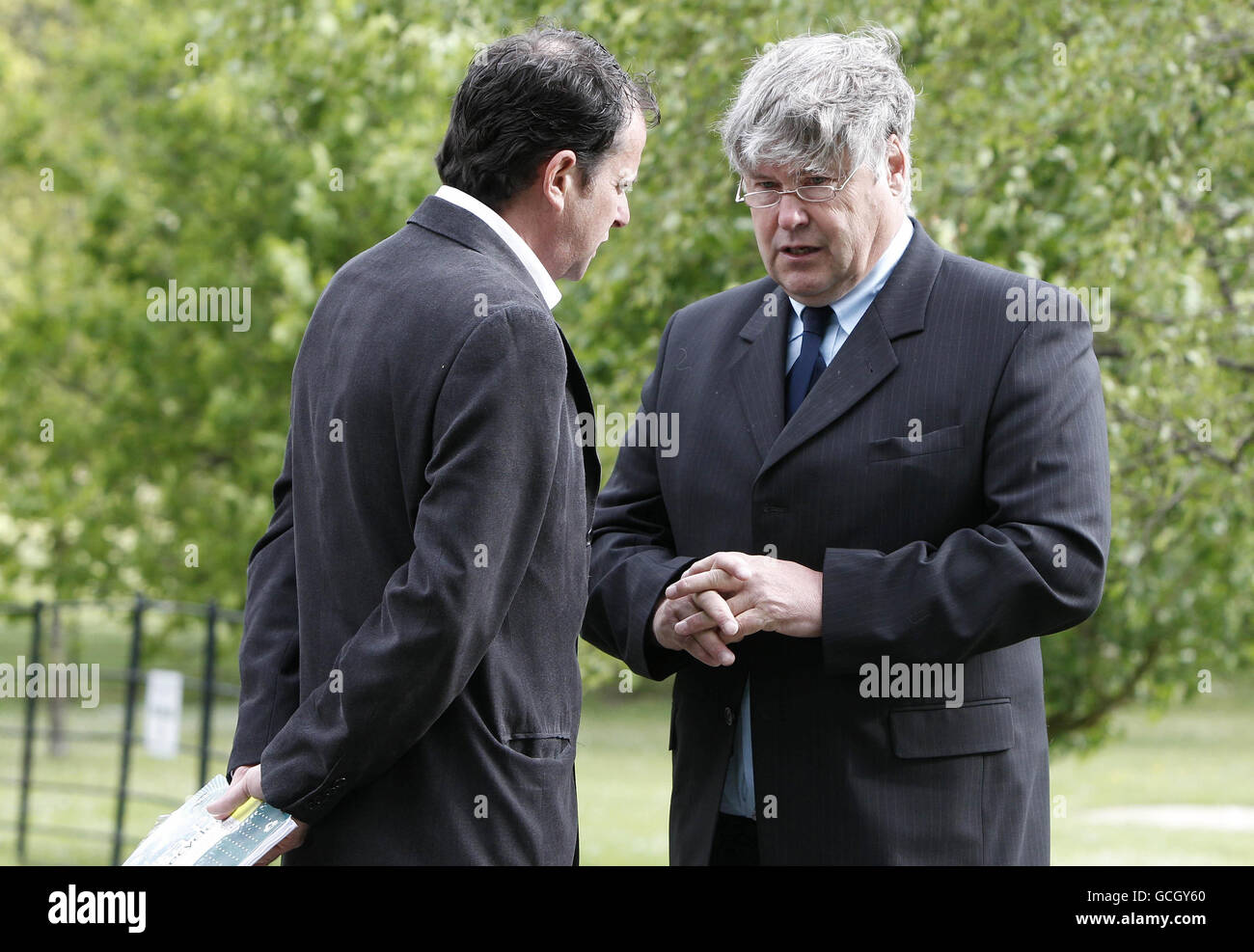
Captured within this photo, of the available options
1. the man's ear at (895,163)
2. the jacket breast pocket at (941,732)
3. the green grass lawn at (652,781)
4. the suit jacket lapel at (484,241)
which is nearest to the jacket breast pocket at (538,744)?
the suit jacket lapel at (484,241)

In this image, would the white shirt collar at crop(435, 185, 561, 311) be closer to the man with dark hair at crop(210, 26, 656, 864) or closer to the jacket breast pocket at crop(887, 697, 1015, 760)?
the man with dark hair at crop(210, 26, 656, 864)

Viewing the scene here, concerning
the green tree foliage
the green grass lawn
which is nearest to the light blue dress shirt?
the green tree foliage

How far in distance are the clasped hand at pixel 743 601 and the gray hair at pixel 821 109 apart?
0.71 metres

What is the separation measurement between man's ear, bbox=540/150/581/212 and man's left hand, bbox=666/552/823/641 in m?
0.65

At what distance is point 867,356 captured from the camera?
259 centimetres

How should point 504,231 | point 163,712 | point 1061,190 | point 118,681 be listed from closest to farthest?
point 504,231 → point 1061,190 → point 163,712 → point 118,681

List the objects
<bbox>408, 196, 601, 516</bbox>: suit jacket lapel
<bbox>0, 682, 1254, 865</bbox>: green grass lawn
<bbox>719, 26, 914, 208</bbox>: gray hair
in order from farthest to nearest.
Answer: <bbox>0, 682, 1254, 865</bbox>: green grass lawn < <bbox>719, 26, 914, 208</bbox>: gray hair < <bbox>408, 196, 601, 516</bbox>: suit jacket lapel

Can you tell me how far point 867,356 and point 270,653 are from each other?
1.16 meters

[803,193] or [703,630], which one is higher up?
[803,193]

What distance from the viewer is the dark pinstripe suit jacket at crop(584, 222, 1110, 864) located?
7.81 ft

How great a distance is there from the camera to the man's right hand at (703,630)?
2453mm

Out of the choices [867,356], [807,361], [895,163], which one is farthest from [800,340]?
[895,163]

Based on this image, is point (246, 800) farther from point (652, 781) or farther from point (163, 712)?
point (652, 781)
